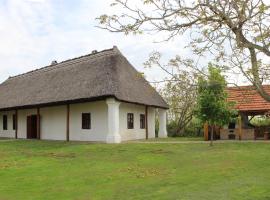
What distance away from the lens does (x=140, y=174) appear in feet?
40.9

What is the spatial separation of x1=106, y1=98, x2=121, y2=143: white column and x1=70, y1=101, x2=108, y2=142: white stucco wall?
1.03m

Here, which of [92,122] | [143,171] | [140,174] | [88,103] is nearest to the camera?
[140,174]

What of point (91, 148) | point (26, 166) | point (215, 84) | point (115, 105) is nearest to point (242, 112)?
point (115, 105)

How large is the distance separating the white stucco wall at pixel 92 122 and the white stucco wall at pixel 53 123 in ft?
3.45

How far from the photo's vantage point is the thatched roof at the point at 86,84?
2547cm

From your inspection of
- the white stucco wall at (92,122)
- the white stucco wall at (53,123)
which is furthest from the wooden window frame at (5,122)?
the white stucco wall at (92,122)

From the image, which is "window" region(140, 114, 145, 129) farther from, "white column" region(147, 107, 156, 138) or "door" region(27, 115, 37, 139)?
"door" region(27, 115, 37, 139)

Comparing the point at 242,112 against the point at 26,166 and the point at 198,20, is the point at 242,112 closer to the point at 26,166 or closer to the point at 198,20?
the point at 26,166

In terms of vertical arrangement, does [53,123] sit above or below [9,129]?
above

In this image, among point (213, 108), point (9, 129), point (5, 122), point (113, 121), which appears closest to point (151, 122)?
point (113, 121)

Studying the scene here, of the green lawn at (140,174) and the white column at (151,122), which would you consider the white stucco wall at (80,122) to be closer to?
the white column at (151,122)

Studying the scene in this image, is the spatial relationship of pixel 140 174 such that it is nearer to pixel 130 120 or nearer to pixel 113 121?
pixel 113 121

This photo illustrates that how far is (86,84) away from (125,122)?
11.7ft

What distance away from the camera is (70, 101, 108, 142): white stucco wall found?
26188 mm
